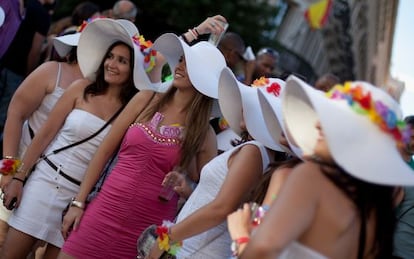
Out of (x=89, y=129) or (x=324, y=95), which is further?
(x=89, y=129)

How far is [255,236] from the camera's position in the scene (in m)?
2.38

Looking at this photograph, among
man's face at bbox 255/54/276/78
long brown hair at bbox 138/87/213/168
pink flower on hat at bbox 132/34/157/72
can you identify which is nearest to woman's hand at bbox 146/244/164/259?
long brown hair at bbox 138/87/213/168

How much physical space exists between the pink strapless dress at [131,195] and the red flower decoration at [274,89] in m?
0.74

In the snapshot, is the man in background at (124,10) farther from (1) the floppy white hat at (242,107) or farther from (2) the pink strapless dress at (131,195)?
(1) the floppy white hat at (242,107)

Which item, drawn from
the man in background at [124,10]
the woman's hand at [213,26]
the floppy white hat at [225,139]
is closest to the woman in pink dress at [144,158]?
the woman's hand at [213,26]

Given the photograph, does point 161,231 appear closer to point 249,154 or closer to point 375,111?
point 249,154

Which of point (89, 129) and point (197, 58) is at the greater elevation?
point (197, 58)

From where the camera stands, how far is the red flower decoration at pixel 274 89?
137 inches

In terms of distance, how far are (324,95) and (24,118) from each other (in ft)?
8.54

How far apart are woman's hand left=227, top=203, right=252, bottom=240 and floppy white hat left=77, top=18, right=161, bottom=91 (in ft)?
5.88

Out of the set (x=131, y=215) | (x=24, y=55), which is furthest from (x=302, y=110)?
(x=24, y=55)

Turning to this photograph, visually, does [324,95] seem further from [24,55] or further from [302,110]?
[24,55]

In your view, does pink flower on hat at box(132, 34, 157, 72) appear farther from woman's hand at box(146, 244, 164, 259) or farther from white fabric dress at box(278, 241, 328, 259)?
white fabric dress at box(278, 241, 328, 259)

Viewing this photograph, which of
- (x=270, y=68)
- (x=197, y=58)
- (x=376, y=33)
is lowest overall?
(x=376, y=33)
